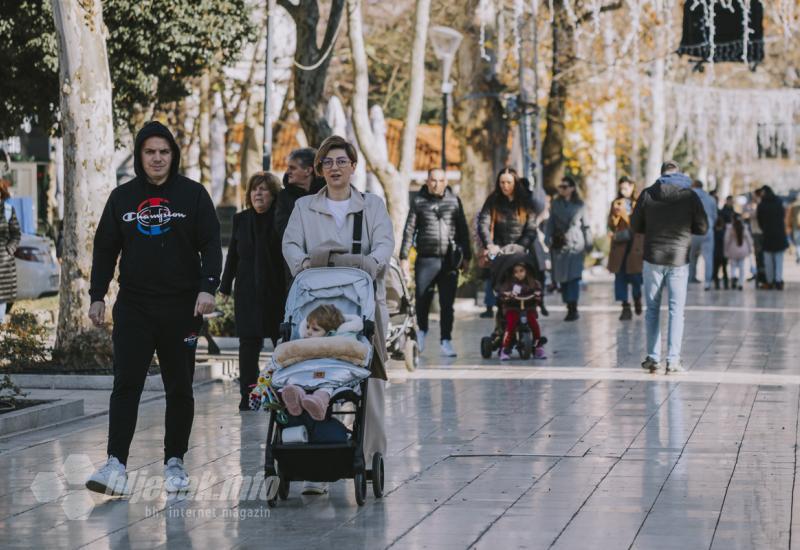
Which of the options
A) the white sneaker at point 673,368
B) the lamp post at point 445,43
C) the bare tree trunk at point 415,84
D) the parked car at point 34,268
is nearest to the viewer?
the white sneaker at point 673,368

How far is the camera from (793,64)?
48.8 metres

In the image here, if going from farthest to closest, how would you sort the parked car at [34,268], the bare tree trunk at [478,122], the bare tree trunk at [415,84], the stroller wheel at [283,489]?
the bare tree trunk at [478,122] → the parked car at [34,268] → the bare tree trunk at [415,84] → the stroller wheel at [283,489]

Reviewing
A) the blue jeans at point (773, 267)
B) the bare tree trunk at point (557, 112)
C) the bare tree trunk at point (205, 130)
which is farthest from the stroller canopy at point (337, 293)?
the bare tree trunk at point (205, 130)

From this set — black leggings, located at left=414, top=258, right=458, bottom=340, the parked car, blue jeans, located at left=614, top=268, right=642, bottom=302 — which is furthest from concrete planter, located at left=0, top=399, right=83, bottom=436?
the parked car

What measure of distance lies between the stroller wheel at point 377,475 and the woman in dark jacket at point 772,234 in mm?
21477

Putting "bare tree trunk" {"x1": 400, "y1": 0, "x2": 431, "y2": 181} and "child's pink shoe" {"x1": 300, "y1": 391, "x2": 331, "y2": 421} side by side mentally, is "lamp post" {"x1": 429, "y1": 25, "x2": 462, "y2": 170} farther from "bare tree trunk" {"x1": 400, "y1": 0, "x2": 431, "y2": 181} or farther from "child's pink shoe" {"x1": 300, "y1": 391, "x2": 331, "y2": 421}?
"child's pink shoe" {"x1": 300, "y1": 391, "x2": 331, "y2": 421}

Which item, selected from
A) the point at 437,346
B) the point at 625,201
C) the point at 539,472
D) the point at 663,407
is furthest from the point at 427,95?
the point at 539,472

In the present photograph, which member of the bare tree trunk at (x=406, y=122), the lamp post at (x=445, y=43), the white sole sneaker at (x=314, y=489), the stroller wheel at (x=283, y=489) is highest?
the lamp post at (x=445, y=43)

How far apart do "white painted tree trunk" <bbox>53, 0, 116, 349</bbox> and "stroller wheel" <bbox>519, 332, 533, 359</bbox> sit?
4.42 meters

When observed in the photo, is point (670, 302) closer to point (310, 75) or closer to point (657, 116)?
point (310, 75)

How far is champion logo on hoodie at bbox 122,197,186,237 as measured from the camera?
848 cm

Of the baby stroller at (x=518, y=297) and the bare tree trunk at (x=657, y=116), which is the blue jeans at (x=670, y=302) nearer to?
the baby stroller at (x=518, y=297)

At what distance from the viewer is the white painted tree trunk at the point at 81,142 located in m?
13.9

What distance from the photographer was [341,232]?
28.5ft
